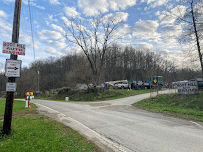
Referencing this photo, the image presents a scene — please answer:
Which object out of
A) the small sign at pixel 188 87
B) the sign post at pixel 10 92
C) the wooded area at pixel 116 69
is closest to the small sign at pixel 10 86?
the sign post at pixel 10 92

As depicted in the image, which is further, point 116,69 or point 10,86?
point 116,69

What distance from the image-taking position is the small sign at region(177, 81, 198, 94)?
1549cm

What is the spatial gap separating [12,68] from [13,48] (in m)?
0.84

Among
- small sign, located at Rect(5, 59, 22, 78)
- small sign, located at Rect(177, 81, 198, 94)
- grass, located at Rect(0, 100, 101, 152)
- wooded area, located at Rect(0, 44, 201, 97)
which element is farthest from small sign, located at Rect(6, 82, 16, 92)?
wooded area, located at Rect(0, 44, 201, 97)

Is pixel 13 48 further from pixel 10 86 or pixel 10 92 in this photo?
pixel 10 92

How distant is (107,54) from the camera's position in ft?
209

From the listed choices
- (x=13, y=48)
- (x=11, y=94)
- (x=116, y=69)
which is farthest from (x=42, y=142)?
(x=116, y=69)

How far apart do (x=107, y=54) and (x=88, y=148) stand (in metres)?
60.5

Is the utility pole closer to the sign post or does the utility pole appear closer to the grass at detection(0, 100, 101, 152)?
the sign post

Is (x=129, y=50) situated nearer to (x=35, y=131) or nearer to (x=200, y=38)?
(x=200, y=38)

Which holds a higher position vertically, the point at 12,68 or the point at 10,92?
the point at 12,68

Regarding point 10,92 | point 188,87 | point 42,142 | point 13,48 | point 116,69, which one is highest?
point 116,69

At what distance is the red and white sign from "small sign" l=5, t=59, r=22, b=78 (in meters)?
0.38

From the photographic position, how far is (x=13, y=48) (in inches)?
225
